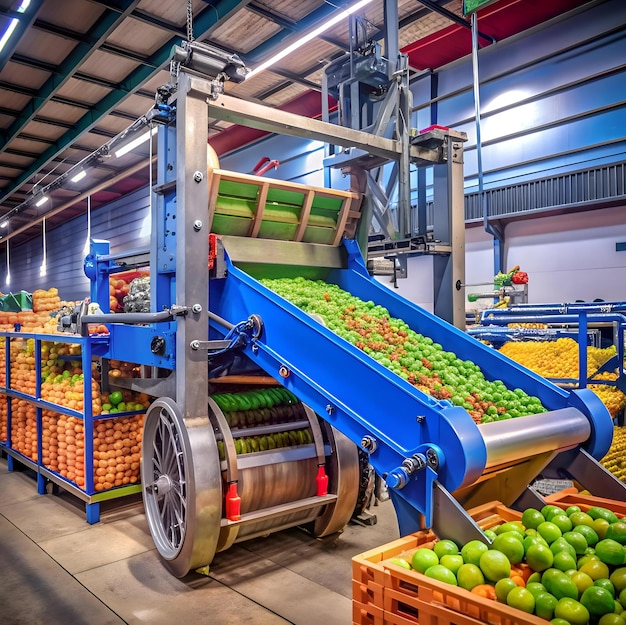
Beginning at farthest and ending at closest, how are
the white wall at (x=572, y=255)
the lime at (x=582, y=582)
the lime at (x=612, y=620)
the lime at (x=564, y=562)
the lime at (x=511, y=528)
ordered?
the white wall at (x=572, y=255) → the lime at (x=511, y=528) → the lime at (x=564, y=562) → the lime at (x=582, y=582) → the lime at (x=612, y=620)

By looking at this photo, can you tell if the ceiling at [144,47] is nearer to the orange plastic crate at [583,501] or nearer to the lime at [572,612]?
the orange plastic crate at [583,501]

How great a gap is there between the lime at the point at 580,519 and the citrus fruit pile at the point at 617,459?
8.18ft

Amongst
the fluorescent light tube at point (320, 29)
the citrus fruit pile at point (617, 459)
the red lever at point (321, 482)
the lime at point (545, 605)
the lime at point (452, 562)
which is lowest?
the citrus fruit pile at point (617, 459)

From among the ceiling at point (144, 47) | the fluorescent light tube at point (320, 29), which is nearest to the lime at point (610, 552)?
the ceiling at point (144, 47)

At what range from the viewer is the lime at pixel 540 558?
2088 millimetres

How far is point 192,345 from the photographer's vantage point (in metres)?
3.33

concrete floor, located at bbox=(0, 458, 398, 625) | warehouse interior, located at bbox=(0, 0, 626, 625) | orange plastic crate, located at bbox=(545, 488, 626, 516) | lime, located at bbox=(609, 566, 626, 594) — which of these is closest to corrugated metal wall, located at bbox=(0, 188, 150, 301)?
warehouse interior, located at bbox=(0, 0, 626, 625)

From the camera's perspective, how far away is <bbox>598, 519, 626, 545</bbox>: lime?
2.24 metres

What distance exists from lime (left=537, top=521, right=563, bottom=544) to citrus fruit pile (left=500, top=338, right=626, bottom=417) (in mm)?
3276

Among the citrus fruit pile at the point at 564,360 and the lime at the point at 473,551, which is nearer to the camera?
the lime at the point at 473,551

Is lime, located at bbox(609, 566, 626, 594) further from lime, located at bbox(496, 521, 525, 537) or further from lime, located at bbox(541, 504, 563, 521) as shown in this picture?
lime, located at bbox(541, 504, 563, 521)

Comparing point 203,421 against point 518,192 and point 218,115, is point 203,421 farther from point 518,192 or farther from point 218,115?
point 518,192

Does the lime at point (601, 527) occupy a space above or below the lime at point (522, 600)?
above

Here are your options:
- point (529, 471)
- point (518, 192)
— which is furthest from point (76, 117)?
point (529, 471)
